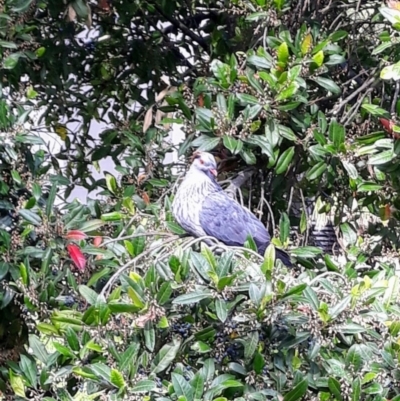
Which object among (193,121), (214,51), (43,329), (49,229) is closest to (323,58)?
(193,121)

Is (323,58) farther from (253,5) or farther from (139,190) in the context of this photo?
(139,190)

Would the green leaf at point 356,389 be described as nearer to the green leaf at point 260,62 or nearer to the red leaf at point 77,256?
the red leaf at point 77,256

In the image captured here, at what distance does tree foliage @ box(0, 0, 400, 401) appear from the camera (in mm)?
1132

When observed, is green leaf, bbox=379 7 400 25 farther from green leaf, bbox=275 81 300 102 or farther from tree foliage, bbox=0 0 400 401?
green leaf, bbox=275 81 300 102

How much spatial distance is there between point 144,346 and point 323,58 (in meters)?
0.85

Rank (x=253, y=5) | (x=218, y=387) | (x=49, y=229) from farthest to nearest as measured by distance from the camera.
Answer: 1. (x=253, y=5)
2. (x=49, y=229)
3. (x=218, y=387)

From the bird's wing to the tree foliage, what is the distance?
0.08 metres

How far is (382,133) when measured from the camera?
5.09ft

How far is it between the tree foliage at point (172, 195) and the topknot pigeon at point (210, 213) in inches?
1.7

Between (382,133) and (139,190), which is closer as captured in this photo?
(382,133)

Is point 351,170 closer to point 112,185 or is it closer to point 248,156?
point 248,156

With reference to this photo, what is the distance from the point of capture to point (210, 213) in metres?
1.51

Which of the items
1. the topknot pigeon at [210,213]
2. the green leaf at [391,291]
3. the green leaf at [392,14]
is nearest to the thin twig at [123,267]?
the topknot pigeon at [210,213]

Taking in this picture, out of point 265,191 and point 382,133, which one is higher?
point 382,133
